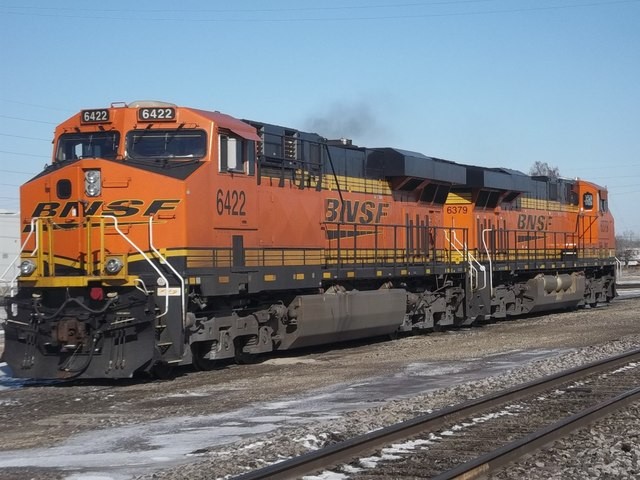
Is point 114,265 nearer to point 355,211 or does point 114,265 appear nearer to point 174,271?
point 174,271

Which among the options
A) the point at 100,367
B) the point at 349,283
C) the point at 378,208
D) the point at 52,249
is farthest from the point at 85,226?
the point at 378,208

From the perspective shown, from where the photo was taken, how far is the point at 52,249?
42.9 feet

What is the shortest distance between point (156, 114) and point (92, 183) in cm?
144

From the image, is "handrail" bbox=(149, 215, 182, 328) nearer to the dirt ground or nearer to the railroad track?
the dirt ground

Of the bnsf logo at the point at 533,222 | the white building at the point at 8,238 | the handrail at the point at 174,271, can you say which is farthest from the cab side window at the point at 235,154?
the white building at the point at 8,238

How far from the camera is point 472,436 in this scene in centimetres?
857

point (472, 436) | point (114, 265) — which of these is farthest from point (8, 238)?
point (472, 436)

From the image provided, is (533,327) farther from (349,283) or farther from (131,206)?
(131,206)

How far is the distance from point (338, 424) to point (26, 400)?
15.9 ft

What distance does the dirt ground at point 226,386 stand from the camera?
10.1 metres

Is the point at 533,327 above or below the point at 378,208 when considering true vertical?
below

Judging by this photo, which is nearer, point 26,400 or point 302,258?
point 26,400

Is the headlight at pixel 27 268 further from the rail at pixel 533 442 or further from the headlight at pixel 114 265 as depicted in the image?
the rail at pixel 533 442

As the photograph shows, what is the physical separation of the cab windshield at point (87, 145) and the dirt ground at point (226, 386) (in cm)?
355
